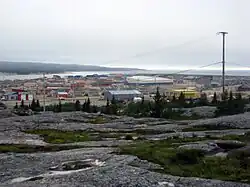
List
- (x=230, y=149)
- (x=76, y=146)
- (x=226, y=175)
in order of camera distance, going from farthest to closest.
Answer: (x=76, y=146) → (x=230, y=149) → (x=226, y=175)

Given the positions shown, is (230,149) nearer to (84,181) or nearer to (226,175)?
(226,175)

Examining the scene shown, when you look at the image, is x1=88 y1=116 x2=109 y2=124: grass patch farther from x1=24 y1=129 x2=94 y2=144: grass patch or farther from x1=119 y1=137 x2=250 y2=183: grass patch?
x1=119 y1=137 x2=250 y2=183: grass patch

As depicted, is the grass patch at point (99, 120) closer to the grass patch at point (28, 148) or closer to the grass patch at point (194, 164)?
the grass patch at point (28, 148)

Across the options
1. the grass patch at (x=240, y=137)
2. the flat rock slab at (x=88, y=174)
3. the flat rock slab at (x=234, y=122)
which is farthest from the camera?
the flat rock slab at (x=234, y=122)

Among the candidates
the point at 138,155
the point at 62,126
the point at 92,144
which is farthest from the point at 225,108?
the point at 138,155

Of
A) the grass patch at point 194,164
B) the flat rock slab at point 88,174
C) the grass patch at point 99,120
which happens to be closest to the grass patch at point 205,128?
the grass patch at point 99,120

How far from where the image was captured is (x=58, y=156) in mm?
23359

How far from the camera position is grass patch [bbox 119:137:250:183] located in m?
18.0

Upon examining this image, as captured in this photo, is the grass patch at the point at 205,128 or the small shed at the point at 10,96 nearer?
the grass patch at the point at 205,128

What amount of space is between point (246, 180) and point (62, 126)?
1203 inches

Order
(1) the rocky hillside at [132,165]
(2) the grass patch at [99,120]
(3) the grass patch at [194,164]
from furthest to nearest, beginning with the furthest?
1. (2) the grass patch at [99,120]
2. (3) the grass patch at [194,164]
3. (1) the rocky hillside at [132,165]

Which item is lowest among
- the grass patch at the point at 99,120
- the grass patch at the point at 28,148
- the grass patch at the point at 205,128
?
the grass patch at the point at 99,120

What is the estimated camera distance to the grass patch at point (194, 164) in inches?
707

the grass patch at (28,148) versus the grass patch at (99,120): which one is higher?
the grass patch at (28,148)
